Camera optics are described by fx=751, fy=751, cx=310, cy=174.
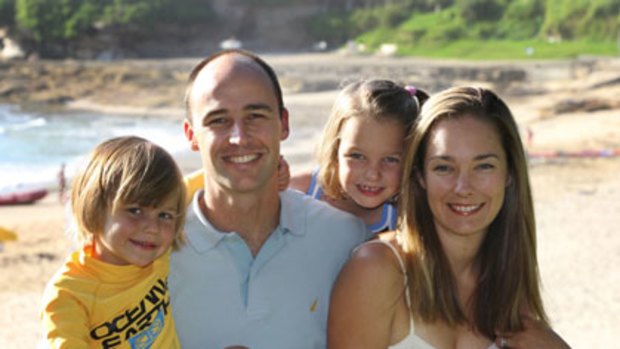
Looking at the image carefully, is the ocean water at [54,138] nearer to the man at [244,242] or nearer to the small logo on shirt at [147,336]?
the man at [244,242]

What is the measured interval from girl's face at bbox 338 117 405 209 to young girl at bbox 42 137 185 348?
99 centimetres

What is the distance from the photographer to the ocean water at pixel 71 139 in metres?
21.6

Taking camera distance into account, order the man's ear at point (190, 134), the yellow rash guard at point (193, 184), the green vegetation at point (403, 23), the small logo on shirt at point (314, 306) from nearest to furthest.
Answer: the small logo on shirt at point (314, 306) → the man's ear at point (190, 134) → the yellow rash guard at point (193, 184) → the green vegetation at point (403, 23)

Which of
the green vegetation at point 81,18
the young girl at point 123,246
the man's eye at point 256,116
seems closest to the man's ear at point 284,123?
the man's eye at point 256,116

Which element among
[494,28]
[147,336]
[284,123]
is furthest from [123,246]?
[494,28]

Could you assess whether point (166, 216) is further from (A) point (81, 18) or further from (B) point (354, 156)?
(A) point (81, 18)

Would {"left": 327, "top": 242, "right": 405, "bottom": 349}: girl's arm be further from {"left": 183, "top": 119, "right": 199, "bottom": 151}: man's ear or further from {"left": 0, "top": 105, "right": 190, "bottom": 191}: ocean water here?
{"left": 0, "top": 105, "right": 190, "bottom": 191}: ocean water

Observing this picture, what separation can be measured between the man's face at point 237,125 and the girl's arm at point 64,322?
0.66 metres

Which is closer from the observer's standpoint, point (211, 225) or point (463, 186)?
point (463, 186)

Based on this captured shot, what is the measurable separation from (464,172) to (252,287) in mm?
830

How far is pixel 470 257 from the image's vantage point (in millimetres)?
2639

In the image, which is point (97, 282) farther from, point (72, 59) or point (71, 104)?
point (72, 59)

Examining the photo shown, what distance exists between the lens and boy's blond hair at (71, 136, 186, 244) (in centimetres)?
251

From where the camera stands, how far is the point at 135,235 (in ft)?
8.45
